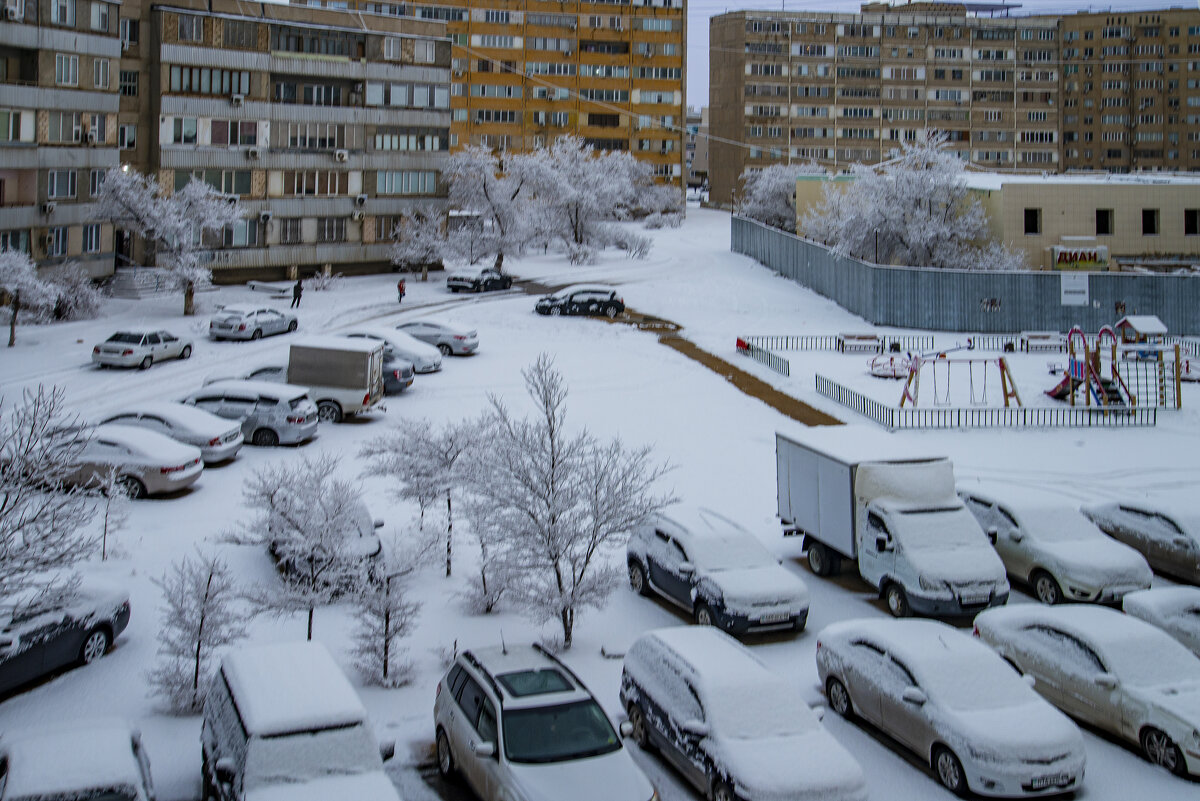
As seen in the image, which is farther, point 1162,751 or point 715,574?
point 715,574

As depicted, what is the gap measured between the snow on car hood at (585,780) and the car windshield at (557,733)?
0.11m

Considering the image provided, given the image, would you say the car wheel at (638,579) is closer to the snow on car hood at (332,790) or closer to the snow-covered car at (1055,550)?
the snow-covered car at (1055,550)

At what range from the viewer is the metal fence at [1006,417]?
97.8 ft

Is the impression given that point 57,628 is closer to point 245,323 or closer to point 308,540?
point 308,540

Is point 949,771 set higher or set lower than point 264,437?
lower

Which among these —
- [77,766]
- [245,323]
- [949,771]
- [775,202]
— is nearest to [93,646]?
[77,766]

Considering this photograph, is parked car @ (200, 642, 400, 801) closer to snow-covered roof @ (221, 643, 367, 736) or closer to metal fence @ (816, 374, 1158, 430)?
snow-covered roof @ (221, 643, 367, 736)

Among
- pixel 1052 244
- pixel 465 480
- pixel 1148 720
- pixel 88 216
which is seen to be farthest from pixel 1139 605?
pixel 88 216

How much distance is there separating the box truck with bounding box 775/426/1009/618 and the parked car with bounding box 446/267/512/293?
32831mm

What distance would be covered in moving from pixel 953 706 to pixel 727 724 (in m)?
2.63

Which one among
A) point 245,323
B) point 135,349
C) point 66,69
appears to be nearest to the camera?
point 135,349

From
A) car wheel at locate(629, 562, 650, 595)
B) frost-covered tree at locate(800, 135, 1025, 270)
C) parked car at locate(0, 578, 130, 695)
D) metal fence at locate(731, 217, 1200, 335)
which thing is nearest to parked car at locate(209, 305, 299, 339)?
metal fence at locate(731, 217, 1200, 335)

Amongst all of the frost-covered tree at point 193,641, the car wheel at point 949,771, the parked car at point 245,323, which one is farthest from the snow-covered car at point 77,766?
the parked car at point 245,323

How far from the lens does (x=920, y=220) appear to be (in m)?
50.4
